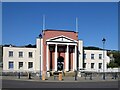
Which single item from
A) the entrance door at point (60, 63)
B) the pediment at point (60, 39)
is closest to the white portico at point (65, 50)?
the pediment at point (60, 39)

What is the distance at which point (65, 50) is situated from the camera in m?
86.4

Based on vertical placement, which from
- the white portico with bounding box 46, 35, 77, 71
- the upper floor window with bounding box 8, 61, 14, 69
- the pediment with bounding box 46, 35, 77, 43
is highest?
the pediment with bounding box 46, 35, 77, 43

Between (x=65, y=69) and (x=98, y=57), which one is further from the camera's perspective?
(x=98, y=57)

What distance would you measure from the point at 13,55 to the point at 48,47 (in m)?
10.2

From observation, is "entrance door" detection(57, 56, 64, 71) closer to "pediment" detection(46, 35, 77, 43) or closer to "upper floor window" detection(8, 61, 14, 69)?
"pediment" detection(46, 35, 77, 43)

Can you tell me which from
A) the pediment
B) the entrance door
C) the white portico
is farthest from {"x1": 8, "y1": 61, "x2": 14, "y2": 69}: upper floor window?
the entrance door

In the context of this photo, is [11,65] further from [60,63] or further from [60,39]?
[60,39]

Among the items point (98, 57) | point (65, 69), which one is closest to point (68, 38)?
point (65, 69)

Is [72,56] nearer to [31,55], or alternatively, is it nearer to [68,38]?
[68,38]

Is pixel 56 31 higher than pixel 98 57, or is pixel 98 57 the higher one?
pixel 56 31

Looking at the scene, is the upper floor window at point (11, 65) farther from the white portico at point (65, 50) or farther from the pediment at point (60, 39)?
the pediment at point (60, 39)

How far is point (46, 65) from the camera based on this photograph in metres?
83.4

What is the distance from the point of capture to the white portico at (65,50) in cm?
8406

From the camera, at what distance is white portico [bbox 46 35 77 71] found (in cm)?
8406
